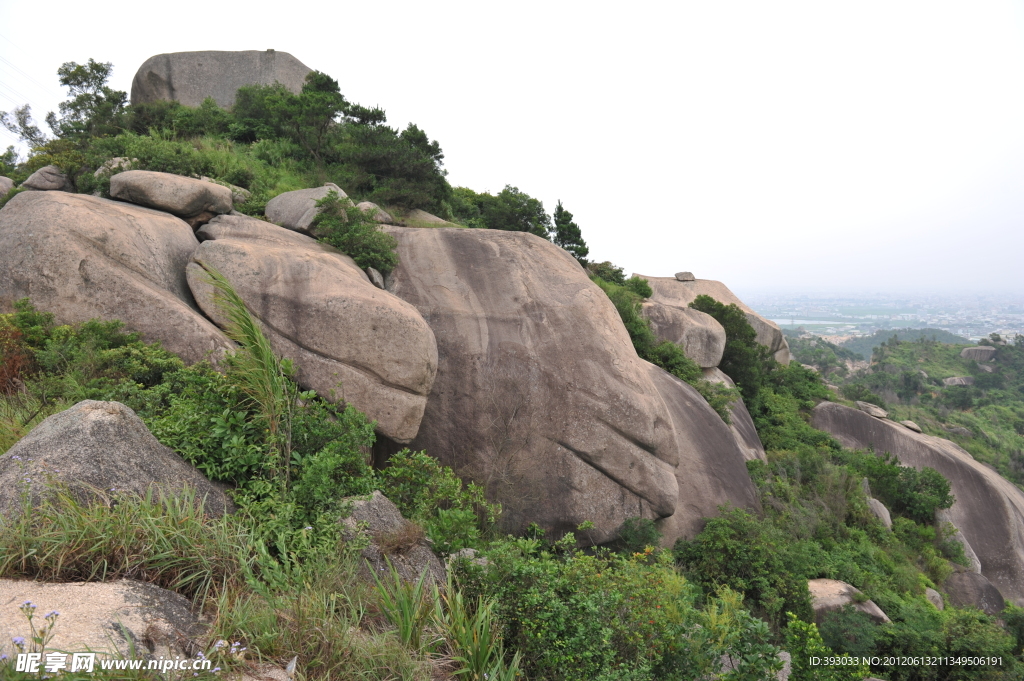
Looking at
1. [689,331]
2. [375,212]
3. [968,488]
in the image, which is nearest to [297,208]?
[375,212]

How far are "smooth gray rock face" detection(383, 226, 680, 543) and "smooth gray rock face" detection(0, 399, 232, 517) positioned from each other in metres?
5.87

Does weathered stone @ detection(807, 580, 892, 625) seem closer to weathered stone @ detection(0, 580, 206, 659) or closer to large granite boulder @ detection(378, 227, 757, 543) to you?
large granite boulder @ detection(378, 227, 757, 543)

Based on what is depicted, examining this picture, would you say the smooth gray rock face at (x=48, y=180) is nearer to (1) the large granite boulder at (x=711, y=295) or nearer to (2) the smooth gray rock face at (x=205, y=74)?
(2) the smooth gray rock face at (x=205, y=74)

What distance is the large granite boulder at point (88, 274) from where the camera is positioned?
8.16m

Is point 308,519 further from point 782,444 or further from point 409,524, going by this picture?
point 782,444

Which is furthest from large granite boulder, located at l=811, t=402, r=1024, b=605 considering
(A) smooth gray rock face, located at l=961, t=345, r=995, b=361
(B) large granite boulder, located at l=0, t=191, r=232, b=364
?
(A) smooth gray rock face, located at l=961, t=345, r=995, b=361

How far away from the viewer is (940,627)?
1068 cm

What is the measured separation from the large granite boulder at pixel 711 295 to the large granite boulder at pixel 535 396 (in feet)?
50.8

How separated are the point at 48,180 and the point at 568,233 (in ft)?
59.7

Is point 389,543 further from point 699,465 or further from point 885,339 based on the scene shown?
point 885,339

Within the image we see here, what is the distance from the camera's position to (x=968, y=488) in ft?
69.8

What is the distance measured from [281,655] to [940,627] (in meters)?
13.0

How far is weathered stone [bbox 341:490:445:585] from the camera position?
5910 mm

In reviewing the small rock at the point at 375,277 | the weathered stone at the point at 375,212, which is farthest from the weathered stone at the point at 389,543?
the weathered stone at the point at 375,212
